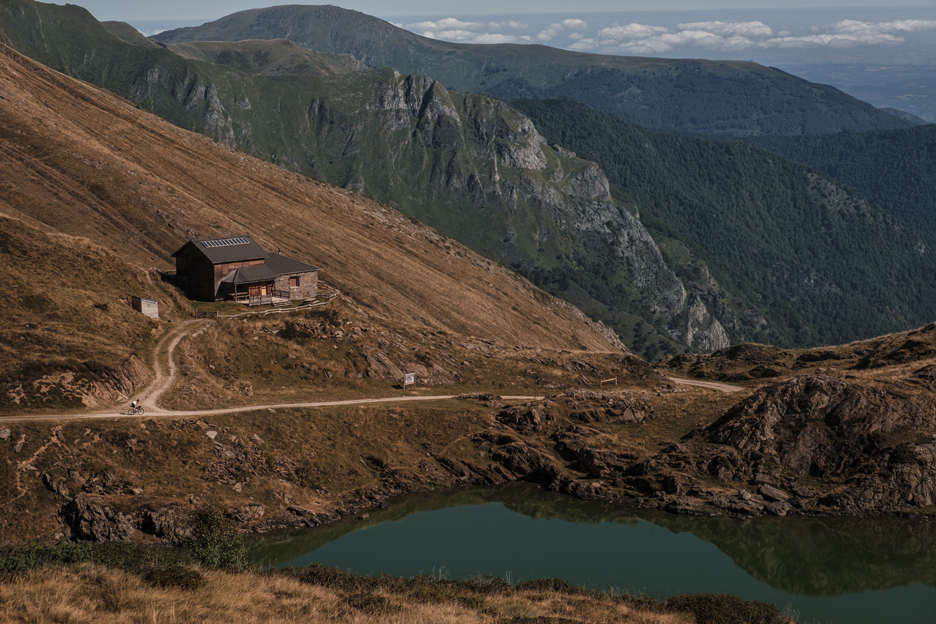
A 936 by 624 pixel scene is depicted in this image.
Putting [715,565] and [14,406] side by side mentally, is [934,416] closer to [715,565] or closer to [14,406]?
[715,565]

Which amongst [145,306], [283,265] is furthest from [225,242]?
[145,306]

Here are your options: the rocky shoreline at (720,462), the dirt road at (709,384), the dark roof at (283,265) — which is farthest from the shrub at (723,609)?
the dark roof at (283,265)

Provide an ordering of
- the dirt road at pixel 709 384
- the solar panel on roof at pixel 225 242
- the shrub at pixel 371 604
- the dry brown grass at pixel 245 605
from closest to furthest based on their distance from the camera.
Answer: the dry brown grass at pixel 245 605 < the shrub at pixel 371 604 < the solar panel on roof at pixel 225 242 < the dirt road at pixel 709 384

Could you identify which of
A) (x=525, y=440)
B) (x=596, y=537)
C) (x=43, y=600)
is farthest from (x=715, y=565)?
(x=43, y=600)

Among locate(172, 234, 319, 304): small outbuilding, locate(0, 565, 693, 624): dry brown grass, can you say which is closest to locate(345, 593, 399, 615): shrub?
locate(0, 565, 693, 624): dry brown grass

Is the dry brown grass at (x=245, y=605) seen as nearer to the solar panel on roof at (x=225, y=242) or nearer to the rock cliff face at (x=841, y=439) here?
the rock cliff face at (x=841, y=439)

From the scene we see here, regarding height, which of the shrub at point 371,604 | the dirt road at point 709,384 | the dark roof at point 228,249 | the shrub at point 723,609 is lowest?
the dirt road at point 709,384

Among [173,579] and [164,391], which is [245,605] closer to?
[173,579]

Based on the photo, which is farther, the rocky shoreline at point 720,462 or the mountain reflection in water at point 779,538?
the rocky shoreline at point 720,462
